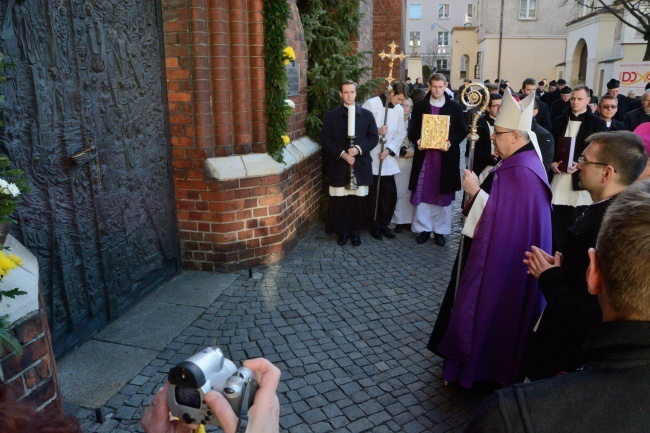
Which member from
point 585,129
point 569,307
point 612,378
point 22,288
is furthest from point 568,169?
point 22,288

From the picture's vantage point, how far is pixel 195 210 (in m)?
5.59

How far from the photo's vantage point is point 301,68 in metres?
6.87

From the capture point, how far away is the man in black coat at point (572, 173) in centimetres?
656

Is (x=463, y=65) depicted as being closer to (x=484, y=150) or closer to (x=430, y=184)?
(x=430, y=184)

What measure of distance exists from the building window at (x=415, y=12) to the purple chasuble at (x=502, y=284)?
63429 millimetres

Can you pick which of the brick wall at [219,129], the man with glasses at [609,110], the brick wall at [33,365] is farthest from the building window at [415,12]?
the brick wall at [33,365]

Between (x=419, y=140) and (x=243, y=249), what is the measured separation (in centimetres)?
280

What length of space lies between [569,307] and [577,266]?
26 cm

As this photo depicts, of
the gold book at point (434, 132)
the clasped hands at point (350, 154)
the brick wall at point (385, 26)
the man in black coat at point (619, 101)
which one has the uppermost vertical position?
the brick wall at point (385, 26)

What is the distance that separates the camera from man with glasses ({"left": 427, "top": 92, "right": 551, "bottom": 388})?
352 centimetres

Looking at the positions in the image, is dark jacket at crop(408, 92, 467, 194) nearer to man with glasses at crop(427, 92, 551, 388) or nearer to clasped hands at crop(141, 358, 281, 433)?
man with glasses at crop(427, 92, 551, 388)

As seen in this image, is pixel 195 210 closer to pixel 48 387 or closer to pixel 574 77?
pixel 48 387

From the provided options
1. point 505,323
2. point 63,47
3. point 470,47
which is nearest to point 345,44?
point 63,47

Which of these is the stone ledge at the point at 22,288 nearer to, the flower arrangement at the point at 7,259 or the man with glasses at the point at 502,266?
the flower arrangement at the point at 7,259
